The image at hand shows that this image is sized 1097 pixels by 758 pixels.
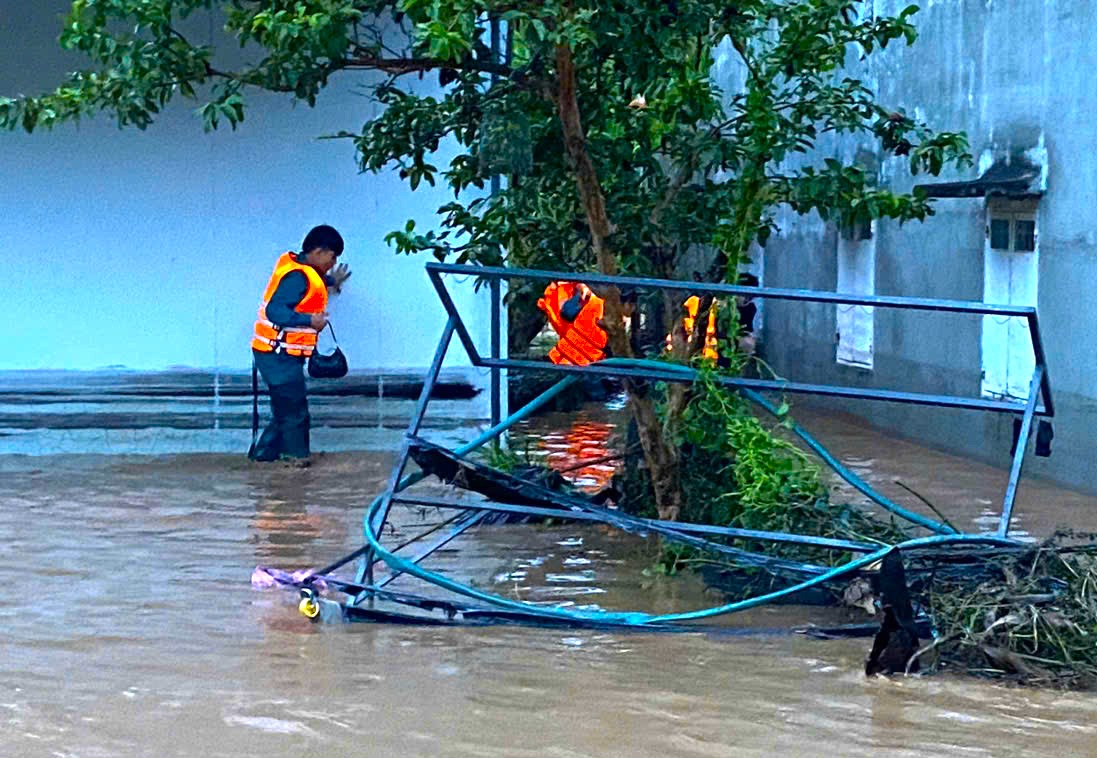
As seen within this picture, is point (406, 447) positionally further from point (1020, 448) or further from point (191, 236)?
point (191, 236)

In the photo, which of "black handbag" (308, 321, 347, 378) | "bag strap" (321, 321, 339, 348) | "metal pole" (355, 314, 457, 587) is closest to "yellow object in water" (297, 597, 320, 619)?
"metal pole" (355, 314, 457, 587)

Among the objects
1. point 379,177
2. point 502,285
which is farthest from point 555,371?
point 379,177

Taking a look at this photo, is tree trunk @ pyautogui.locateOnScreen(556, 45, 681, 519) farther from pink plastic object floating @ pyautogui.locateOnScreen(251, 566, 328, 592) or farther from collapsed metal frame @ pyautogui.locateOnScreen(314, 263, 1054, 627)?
pink plastic object floating @ pyautogui.locateOnScreen(251, 566, 328, 592)

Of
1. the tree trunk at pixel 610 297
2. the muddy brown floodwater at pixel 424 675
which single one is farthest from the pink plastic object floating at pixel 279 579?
the tree trunk at pixel 610 297

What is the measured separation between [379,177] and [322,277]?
85 cm

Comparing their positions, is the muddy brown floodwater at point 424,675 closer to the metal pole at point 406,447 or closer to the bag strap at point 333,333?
the metal pole at point 406,447

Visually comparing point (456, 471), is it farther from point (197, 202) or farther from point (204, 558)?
point (197, 202)

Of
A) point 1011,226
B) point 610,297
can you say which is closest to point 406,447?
point 610,297

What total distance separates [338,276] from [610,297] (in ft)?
11.0

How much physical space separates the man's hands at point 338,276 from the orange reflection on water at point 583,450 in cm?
172

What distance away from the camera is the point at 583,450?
11344 mm

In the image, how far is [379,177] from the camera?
34.6 ft

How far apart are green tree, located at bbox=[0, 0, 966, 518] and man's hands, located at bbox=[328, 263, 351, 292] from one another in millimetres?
2156

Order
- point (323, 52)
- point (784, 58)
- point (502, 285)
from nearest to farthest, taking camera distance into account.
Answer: point (323, 52)
point (784, 58)
point (502, 285)
